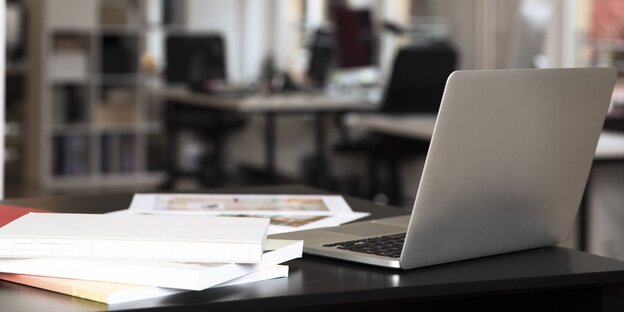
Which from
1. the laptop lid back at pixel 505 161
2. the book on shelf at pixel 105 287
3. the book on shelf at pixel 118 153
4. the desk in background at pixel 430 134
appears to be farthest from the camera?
the book on shelf at pixel 118 153

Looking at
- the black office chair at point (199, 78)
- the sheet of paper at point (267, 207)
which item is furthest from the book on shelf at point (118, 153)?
the sheet of paper at point (267, 207)

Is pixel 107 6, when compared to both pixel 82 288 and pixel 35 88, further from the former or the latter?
pixel 82 288

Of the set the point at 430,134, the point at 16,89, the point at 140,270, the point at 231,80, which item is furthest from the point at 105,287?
the point at 231,80

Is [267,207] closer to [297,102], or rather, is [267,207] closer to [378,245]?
[378,245]

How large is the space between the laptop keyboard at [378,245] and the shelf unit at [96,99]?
6211 mm

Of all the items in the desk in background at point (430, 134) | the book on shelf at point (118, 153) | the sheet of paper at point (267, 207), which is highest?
the sheet of paper at point (267, 207)

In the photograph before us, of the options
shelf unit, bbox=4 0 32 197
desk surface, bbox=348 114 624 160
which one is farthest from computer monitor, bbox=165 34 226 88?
desk surface, bbox=348 114 624 160

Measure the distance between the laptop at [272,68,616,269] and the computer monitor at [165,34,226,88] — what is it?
5.58 meters

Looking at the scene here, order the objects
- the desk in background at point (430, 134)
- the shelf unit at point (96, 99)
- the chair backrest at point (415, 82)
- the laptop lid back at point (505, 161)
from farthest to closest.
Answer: the shelf unit at point (96, 99), the chair backrest at point (415, 82), the desk in background at point (430, 134), the laptop lid back at point (505, 161)

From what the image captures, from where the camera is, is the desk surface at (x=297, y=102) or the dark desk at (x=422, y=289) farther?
the desk surface at (x=297, y=102)

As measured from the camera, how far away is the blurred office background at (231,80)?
562 cm

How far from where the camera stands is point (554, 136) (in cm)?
129

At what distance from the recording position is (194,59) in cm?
692

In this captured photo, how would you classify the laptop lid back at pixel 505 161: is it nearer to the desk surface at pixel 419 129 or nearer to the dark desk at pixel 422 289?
the dark desk at pixel 422 289
